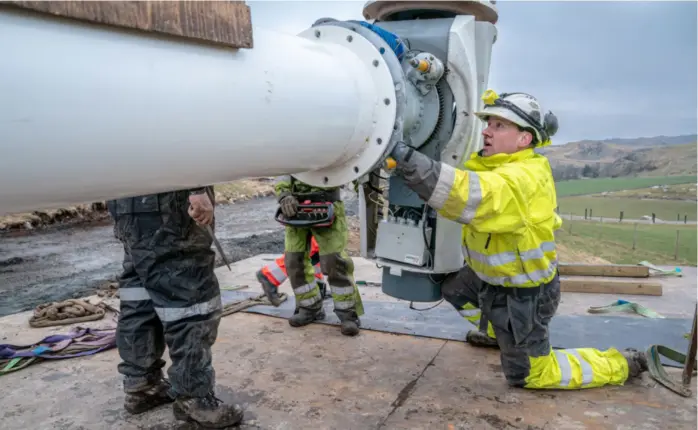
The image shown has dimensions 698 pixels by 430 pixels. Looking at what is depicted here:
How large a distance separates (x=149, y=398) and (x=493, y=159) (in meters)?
1.83

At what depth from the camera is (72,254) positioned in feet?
20.9

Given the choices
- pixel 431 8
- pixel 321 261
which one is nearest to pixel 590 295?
pixel 321 261

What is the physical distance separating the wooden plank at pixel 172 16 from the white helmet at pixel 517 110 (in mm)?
1247

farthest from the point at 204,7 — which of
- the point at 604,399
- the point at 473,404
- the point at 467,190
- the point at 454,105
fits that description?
the point at 604,399

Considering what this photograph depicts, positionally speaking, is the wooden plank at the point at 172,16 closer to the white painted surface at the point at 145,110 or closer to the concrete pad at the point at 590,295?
the white painted surface at the point at 145,110

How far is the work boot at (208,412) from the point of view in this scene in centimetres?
233

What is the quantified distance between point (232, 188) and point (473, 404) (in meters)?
11.1

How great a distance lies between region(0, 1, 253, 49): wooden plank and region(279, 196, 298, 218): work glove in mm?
2195

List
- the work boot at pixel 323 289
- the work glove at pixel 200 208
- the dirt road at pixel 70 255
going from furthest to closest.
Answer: the dirt road at pixel 70 255, the work boot at pixel 323 289, the work glove at pixel 200 208

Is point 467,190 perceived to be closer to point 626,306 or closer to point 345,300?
point 345,300

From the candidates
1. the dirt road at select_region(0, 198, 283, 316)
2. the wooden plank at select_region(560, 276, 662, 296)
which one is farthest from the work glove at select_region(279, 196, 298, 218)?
the wooden plank at select_region(560, 276, 662, 296)

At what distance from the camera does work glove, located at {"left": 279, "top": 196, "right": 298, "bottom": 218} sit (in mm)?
3586

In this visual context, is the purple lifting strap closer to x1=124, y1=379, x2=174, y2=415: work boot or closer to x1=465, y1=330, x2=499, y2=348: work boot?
x1=124, y1=379, x2=174, y2=415: work boot

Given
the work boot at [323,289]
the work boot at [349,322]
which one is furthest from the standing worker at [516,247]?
the work boot at [323,289]
